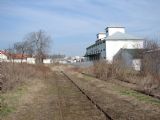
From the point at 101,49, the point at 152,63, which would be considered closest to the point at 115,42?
the point at 101,49

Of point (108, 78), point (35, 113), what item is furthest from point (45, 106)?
point (108, 78)

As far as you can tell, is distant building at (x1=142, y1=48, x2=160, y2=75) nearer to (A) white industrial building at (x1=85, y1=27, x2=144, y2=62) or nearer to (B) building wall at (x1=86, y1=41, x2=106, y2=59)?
(B) building wall at (x1=86, y1=41, x2=106, y2=59)

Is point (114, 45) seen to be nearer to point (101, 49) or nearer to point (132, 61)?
point (101, 49)

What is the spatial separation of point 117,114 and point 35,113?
334 cm

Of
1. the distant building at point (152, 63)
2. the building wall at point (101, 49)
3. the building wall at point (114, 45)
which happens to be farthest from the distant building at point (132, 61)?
the building wall at point (114, 45)

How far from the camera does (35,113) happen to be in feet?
39.7

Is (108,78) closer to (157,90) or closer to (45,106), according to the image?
(157,90)

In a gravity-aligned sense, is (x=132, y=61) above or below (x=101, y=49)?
below

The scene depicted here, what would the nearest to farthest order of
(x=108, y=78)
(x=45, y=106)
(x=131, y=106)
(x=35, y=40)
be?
1. (x=131, y=106)
2. (x=45, y=106)
3. (x=108, y=78)
4. (x=35, y=40)

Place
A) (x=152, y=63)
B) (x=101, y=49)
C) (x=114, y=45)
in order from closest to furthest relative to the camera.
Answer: (x=152, y=63) < (x=114, y=45) < (x=101, y=49)

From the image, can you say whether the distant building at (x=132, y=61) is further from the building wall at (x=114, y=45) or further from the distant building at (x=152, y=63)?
the building wall at (x=114, y=45)

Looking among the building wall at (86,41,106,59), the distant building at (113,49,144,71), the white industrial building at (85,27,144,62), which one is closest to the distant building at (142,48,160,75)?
the distant building at (113,49,144,71)

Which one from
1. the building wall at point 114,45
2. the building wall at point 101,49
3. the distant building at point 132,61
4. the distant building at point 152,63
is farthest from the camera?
the building wall at point 101,49

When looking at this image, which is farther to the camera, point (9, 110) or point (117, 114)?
point (9, 110)
